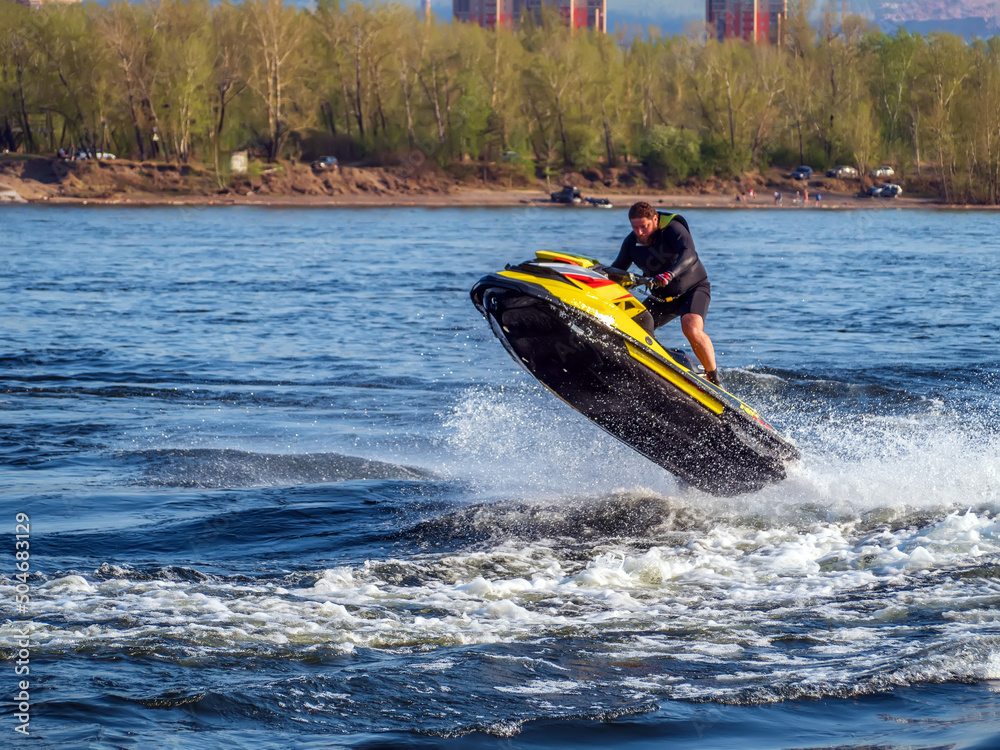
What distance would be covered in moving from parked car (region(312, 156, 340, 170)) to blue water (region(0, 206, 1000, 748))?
58.6m

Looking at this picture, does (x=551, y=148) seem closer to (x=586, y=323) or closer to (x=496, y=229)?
(x=496, y=229)

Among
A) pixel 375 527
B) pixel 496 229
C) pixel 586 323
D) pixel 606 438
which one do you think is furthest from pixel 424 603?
pixel 496 229

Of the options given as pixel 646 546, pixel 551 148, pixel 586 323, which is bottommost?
pixel 646 546

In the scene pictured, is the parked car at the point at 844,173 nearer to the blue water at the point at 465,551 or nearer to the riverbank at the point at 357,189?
the riverbank at the point at 357,189

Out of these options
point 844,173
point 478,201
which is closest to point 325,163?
point 478,201

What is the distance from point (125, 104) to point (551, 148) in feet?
92.5

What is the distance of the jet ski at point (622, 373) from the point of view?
770 cm

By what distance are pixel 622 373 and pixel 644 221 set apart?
105 centimetres

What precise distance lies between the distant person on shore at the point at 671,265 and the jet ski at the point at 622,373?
18cm

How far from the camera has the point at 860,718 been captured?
4.79 m

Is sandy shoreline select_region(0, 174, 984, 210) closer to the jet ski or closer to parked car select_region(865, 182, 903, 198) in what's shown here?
parked car select_region(865, 182, 903, 198)

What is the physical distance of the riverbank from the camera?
68.9 meters

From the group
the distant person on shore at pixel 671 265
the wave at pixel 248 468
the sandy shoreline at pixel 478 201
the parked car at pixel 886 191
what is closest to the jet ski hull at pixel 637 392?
the distant person on shore at pixel 671 265

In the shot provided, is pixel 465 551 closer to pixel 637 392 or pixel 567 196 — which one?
pixel 637 392
